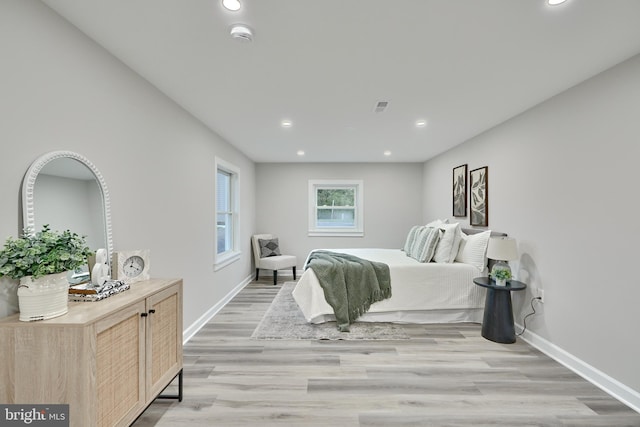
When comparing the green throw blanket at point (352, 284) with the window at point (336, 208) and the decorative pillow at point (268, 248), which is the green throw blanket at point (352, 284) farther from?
the window at point (336, 208)

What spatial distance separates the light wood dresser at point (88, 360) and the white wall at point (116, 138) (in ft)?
0.91

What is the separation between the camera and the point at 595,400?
2064mm

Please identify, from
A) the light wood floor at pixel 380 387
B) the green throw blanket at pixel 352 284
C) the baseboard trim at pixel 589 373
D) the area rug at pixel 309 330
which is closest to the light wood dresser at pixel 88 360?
the light wood floor at pixel 380 387

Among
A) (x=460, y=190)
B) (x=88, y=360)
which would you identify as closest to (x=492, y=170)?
(x=460, y=190)

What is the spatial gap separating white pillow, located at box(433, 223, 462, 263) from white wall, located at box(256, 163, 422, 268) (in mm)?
2280

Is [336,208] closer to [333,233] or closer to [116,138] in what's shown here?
[333,233]

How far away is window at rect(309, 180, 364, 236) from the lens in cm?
615

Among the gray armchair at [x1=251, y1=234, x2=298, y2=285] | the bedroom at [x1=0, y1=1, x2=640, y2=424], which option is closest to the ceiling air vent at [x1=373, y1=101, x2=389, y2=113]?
the bedroom at [x1=0, y1=1, x2=640, y2=424]

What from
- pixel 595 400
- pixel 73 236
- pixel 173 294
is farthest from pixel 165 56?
pixel 595 400

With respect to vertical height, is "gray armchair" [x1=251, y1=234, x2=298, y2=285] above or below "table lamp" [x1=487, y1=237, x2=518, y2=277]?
below

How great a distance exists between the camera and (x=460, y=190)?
4.40m

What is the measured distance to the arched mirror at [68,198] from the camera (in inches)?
56.3

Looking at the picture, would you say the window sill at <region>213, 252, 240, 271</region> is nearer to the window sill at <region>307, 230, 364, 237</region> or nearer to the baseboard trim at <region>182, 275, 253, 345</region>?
the baseboard trim at <region>182, 275, 253, 345</region>

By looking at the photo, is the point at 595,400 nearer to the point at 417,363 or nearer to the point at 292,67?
the point at 417,363
